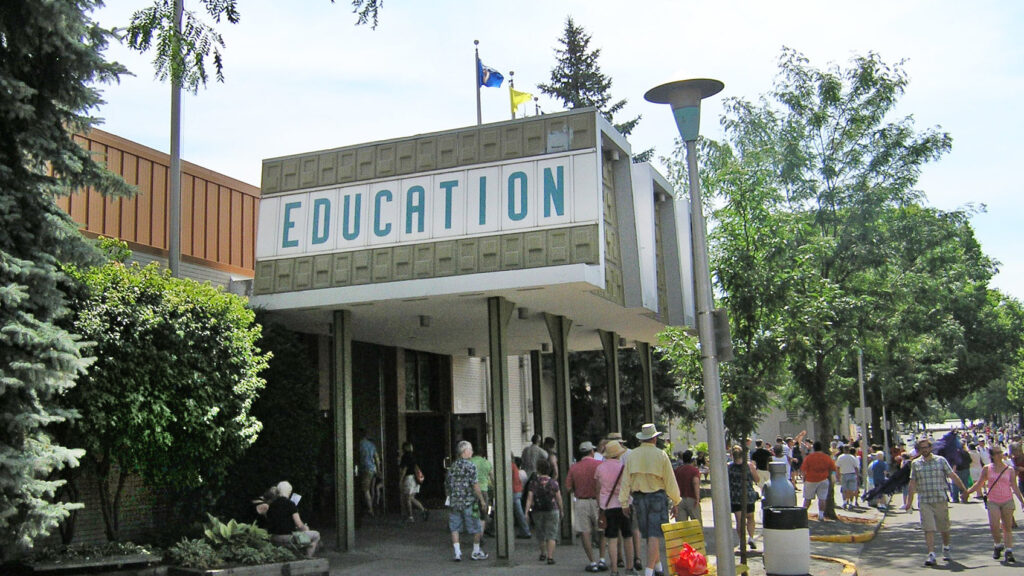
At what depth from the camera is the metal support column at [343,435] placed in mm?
14984

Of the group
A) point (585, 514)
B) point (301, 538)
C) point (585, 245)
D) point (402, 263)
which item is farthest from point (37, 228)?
point (585, 514)

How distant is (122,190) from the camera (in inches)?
402

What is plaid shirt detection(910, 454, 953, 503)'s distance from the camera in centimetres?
1344

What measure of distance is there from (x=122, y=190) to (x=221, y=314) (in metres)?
2.86

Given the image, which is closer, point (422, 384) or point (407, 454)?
point (407, 454)

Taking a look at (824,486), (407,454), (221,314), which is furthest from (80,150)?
(824,486)

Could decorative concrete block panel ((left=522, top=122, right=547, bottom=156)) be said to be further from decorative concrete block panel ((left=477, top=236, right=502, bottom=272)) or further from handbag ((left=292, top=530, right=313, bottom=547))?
handbag ((left=292, top=530, right=313, bottom=547))

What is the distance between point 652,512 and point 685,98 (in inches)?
197

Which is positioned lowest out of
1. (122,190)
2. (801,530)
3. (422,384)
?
(801,530)

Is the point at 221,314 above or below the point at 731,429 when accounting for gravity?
above

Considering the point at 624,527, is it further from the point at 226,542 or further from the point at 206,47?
the point at 206,47

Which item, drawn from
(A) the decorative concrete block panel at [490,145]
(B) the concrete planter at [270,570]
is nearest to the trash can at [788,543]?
(B) the concrete planter at [270,570]

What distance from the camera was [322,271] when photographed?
14.9 m

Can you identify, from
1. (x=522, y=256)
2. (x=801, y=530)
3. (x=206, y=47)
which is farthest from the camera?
(x=522, y=256)
